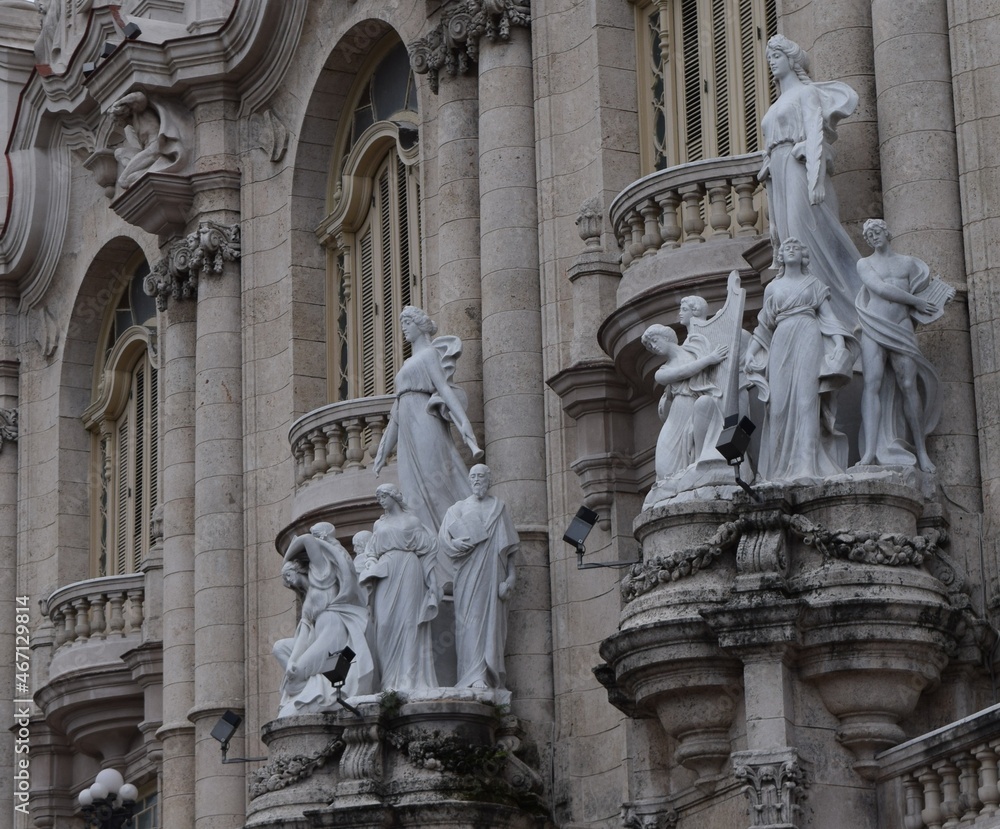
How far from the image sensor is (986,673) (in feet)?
59.8

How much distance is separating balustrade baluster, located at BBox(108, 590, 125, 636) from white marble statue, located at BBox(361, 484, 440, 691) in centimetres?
899

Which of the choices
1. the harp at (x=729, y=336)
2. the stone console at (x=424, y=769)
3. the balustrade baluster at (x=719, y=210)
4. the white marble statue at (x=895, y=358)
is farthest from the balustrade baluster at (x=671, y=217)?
the stone console at (x=424, y=769)

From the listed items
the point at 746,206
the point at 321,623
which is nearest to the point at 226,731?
the point at 321,623

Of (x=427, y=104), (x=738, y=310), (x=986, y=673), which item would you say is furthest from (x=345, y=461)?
(x=986, y=673)

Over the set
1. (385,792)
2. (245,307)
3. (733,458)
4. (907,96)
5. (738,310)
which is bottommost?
(385,792)

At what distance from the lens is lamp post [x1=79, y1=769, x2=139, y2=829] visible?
2658 cm

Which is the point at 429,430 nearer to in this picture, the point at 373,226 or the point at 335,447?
the point at 335,447

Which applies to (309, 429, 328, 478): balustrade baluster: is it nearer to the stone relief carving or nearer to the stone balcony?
the stone balcony

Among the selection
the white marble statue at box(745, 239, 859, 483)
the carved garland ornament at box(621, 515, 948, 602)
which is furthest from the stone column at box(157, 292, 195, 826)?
the white marble statue at box(745, 239, 859, 483)

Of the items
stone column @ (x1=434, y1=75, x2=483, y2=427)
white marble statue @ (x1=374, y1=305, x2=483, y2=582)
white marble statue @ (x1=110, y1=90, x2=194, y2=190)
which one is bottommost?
white marble statue @ (x1=374, y1=305, x2=483, y2=582)

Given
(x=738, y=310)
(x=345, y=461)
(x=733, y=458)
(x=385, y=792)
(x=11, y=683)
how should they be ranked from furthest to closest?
(x=11, y=683) → (x=345, y=461) → (x=385, y=792) → (x=738, y=310) → (x=733, y=458)

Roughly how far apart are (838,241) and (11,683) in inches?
693

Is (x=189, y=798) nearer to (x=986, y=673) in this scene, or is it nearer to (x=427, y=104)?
(x=427, y=104)

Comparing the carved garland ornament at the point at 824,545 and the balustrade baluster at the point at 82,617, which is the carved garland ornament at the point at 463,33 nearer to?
the carved garland ornament at the point at 824,545
